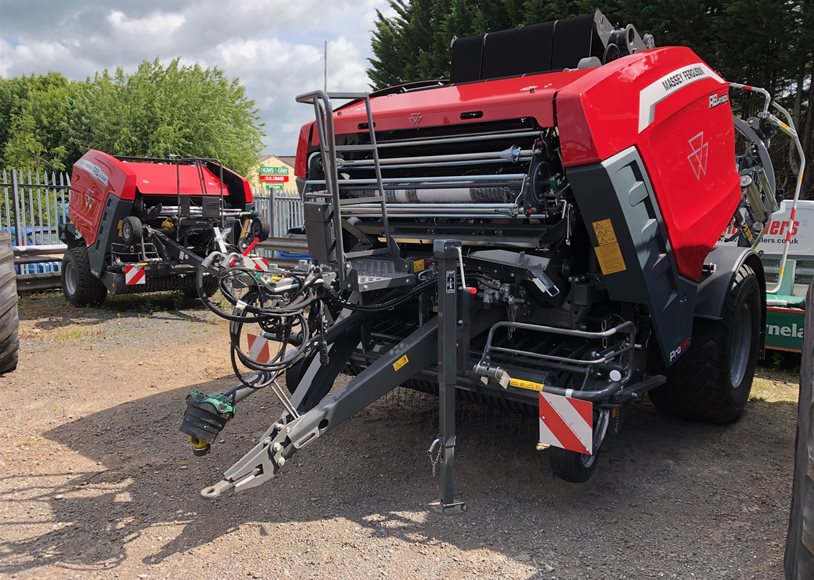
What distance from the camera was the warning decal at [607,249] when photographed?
323 cm

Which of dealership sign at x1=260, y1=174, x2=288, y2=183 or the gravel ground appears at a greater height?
dealership sign at x1=260, y1=174, x2=288, y2=183

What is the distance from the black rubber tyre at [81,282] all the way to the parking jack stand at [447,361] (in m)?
7.06

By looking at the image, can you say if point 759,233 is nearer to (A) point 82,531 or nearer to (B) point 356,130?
(B) point 356,130

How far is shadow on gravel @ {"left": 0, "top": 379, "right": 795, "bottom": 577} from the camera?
120 inches

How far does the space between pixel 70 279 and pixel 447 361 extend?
7.70 meters

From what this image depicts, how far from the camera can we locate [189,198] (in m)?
8.53

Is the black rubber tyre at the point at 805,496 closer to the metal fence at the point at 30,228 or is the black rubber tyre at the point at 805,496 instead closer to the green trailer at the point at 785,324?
the green trailer at the point at 785,324

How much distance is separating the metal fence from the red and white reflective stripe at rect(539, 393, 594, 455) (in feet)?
30.9

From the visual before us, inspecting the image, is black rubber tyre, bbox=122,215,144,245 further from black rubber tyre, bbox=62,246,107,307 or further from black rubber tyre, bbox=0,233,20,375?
black rubber tyre, bbox=0,233,20,375

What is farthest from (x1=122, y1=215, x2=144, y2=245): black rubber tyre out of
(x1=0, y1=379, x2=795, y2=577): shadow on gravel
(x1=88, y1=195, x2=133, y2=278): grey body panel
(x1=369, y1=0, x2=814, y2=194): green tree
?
(x1=369, y1=0, x2=814, y2=194): green tree

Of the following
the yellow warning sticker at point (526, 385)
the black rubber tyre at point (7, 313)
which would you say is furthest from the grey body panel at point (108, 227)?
the yellow warning sticker at point (526, 385)

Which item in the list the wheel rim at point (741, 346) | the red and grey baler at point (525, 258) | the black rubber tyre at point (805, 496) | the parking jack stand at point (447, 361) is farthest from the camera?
the wheel rim at point (741, 346)

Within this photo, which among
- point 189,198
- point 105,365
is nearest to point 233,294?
point 105,365

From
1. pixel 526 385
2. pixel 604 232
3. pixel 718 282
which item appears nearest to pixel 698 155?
pixel 718 282
